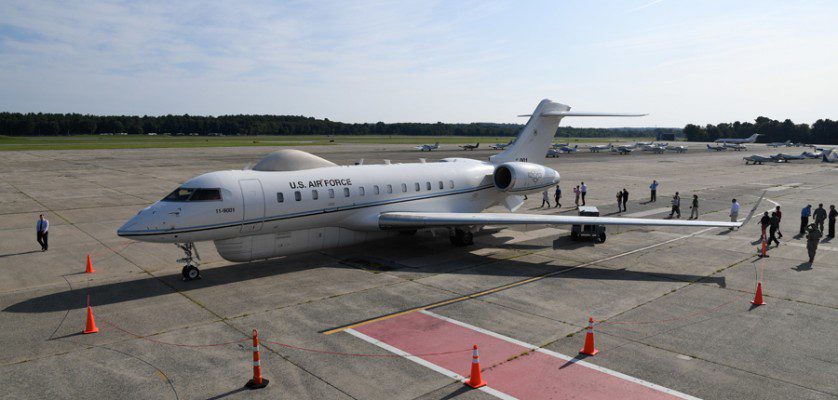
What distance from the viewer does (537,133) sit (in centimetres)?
2522

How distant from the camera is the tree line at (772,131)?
161625 mm

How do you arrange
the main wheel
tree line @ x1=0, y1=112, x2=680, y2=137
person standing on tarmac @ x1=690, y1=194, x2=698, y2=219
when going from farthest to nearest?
tree line @ x1=0, y1=112, x2=680, y2=137
person standing on tarmac @ x1=690, y1=194, x2=698, y2=219
the main wheel

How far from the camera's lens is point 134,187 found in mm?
38062

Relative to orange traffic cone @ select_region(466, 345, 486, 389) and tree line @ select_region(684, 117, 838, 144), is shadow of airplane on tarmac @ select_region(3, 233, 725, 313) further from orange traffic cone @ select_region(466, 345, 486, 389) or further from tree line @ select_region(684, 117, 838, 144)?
tree line @ select_region(684, 117, 838, 144)

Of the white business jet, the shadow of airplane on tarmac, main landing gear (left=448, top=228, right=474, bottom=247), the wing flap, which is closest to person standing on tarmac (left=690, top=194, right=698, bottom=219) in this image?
the white business jet

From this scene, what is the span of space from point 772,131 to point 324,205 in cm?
19835

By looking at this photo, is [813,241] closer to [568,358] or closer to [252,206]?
[568,358]

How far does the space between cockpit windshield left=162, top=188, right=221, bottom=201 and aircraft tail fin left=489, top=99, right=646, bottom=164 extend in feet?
44.0

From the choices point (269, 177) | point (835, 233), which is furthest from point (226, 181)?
point (835, 233)

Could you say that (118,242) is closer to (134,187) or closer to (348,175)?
(348,175)

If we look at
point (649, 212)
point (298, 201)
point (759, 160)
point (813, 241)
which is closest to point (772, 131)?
point (759, 160)

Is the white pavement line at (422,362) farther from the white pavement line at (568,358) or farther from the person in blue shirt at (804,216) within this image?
the person in blue shirt at (804,216)

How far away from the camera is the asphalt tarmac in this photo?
9.05m

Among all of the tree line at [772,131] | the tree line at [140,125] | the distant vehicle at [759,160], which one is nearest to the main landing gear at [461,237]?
the distant vehicle at [759,160]
